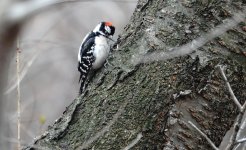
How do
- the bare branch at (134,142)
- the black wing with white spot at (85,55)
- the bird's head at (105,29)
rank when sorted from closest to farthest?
the bare branch at (134,142) < the black wing with white spot at (85,55) < the bird's head at (105,29)

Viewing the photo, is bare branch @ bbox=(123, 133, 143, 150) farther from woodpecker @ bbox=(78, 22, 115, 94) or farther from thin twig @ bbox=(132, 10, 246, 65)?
woodpecker @ bbox=(78, 22, 115, 94)

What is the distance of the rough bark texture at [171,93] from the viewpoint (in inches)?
117

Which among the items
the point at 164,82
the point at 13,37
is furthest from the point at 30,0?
the point at 164,82

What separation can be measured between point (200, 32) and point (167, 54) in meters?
0.21

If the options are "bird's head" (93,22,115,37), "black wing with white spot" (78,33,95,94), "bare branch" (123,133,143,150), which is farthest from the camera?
"bird's head" (93,22,115,37)

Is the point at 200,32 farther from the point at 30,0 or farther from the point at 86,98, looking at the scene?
the point at 30,0

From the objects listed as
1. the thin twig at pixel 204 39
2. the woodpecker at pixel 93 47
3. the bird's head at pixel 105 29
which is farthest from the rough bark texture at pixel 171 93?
the bird's head at pixel 105 29

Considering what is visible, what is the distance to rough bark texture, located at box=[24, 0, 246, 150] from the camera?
9.79ft

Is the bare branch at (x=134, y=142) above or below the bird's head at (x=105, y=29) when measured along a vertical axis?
above

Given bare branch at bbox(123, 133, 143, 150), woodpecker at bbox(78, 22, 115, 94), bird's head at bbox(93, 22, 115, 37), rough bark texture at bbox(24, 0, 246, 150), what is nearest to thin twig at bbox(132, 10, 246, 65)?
rough bark texture at bbox(24, 0, 246, 150)

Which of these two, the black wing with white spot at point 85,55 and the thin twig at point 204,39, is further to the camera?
the black wing with white spot at point 85,55

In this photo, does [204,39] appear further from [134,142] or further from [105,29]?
[105,29]

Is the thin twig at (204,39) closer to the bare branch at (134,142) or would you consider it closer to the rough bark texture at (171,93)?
the rough bark texture at (171,93)

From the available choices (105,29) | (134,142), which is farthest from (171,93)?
(105,29)
